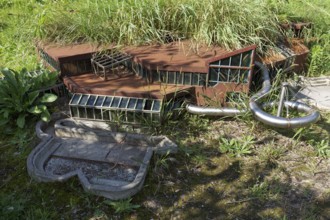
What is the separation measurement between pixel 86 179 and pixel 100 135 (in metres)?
1.05

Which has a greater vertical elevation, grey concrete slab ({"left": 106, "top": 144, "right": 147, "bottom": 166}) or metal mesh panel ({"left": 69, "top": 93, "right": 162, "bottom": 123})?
metal mesh panel ({"left": 69, "top": 93, "right": 162, "bottom": 123})

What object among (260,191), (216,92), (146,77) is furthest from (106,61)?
(260,191)

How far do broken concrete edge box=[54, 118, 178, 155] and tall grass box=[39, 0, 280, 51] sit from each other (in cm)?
213

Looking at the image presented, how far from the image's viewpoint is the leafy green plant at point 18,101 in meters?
5.29

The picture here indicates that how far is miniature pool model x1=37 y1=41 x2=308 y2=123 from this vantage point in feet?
17.3

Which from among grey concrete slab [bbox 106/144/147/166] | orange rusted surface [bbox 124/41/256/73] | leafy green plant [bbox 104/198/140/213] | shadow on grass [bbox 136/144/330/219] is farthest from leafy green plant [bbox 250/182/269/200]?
orange rusted surface [bbox 124/41/256/73]

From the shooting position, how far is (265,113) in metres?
4.77

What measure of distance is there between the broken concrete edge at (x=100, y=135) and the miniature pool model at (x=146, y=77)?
0.49 feet

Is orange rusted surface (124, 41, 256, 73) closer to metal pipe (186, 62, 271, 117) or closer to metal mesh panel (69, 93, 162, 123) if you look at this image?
metal pipe (186, 62, 271, 117)

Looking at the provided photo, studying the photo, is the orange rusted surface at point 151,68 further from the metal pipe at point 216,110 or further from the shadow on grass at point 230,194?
the shadow on grass at point 230,194

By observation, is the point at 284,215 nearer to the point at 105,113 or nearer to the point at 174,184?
the point at 174,184

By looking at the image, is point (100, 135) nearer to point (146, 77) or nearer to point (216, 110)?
point (146, 77)

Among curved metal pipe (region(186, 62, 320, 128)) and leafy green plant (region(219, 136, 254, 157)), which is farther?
leafy green plant (region(219, 136, 254, 157))

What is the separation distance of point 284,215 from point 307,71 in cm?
476
